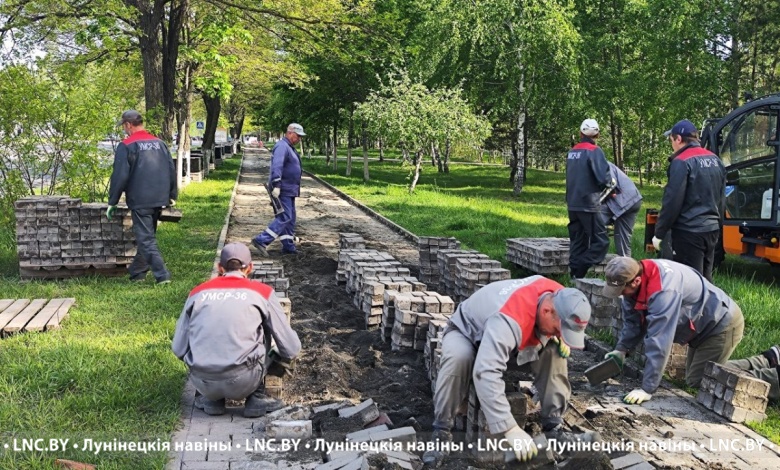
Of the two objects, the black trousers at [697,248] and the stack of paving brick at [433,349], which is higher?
the black trousers at [697,248]

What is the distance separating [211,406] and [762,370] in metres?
4.47

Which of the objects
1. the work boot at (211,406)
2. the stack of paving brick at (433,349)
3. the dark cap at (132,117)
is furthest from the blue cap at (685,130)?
the dark cap at (132,117)

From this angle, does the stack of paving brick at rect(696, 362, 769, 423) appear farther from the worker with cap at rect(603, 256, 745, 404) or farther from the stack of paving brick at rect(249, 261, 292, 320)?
the stack of paving brick at rect(249, 261, 292, 320)

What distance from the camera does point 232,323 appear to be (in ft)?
16.1

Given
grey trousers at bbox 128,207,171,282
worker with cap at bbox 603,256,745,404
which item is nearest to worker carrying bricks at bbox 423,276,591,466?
worker with cap at bbox 603,256,745,404

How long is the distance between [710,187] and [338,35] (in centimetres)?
956

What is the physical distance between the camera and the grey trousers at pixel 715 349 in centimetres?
568

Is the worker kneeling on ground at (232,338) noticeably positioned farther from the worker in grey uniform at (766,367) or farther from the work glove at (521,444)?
the worker in grey uniform at (766,367)

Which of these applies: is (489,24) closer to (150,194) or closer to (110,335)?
(150,194)

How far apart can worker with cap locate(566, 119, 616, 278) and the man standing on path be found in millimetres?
5456

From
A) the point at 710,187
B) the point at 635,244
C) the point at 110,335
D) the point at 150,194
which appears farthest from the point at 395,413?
the point at 635,244

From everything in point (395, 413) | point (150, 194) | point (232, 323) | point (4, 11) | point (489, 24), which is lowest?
point (395, 413)

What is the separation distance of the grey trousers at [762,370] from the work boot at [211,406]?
4170 mm

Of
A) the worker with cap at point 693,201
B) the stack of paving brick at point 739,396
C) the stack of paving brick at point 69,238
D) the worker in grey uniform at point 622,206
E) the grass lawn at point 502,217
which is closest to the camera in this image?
the stack of paving brick at point 739,396
